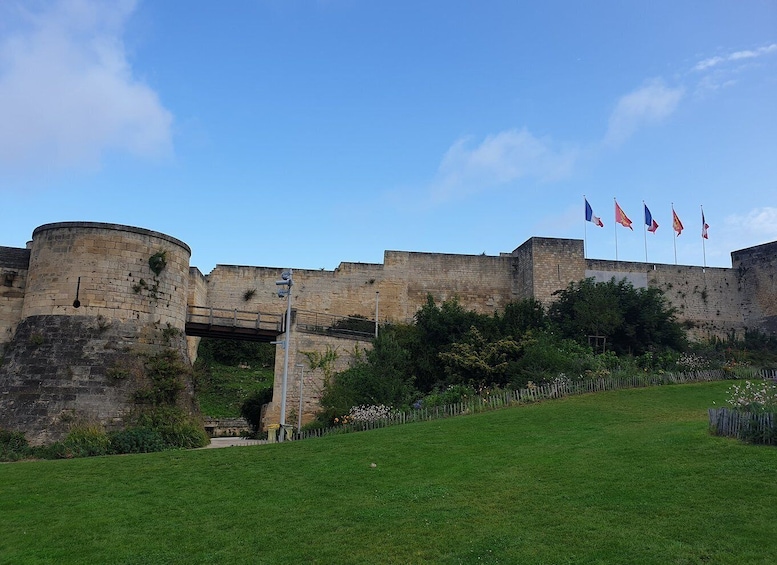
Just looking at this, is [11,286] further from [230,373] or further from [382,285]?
[382,285]

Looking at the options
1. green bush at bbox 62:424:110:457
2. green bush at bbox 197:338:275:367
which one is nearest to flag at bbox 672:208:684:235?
green bush at bbox 197:338:275:367

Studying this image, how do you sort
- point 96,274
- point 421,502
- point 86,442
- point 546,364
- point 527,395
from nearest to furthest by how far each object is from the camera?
point 421,502 < point 86,442 < point 96,274 < point 527,395 < point 546,364

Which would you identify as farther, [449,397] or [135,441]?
[449,397]

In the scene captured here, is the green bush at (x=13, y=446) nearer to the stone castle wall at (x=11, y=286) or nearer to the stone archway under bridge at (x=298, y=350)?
the stone castle wall at (x=11, y=286)

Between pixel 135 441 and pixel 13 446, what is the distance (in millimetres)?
3210

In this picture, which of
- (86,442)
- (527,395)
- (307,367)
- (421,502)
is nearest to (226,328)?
(307,367)

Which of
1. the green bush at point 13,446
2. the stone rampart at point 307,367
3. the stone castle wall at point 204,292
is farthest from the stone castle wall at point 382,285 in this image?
the green bush at point 13,446

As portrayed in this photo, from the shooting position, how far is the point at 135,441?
760 inches

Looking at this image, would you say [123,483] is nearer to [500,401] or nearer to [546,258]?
[500,401]

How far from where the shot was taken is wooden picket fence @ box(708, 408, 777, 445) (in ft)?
39.7

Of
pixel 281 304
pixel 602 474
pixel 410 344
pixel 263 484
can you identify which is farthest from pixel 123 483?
pixel 281 304

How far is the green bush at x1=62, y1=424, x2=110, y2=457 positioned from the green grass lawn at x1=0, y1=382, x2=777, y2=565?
3007 millimetres

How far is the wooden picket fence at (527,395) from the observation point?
20.8 m

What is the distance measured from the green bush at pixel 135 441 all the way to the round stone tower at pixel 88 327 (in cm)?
92
